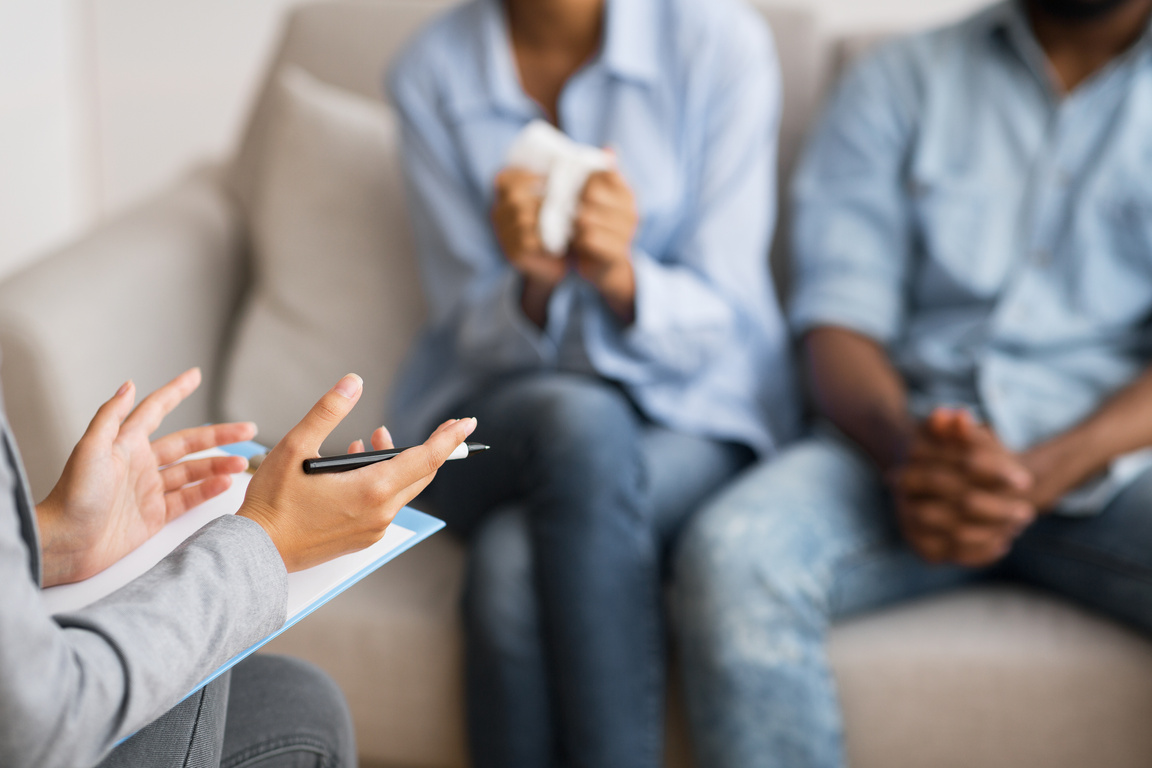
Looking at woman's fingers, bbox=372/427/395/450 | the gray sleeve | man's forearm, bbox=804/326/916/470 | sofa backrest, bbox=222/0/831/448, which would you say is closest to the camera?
the gray sleeve

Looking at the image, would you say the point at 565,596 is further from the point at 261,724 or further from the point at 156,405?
the point at 156,405

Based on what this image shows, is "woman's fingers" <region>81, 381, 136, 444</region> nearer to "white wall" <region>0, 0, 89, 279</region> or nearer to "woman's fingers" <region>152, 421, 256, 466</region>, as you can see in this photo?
"woman's fingers" <region>152, 421, 256, 466</region>

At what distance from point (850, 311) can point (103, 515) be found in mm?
781

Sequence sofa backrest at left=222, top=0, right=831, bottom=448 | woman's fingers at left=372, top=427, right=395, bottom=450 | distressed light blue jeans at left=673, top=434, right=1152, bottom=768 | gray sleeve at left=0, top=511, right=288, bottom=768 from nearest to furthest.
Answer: gray sleeve at left=0, top=511, right=288, bottom=768 → woman's fingers at left=372, top=427, right=395, bottom=450 → distressed light blue jeans at left=673, top=434, right=1152, bottom=768 → sofa backrest at left=222, top=0, right=831, bottom=448

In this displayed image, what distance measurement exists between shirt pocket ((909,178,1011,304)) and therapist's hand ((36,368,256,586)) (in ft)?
2.52

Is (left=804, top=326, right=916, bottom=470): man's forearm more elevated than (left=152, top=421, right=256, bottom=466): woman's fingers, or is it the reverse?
→ (left=152, top=421, right=256, bottom=466): woman's fingers

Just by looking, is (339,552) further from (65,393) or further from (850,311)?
(850,311)

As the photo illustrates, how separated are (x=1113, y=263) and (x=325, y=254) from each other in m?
0.84

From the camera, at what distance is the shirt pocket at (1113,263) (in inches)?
37.2

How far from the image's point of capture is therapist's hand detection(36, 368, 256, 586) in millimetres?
430

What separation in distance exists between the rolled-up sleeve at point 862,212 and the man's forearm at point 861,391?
0.07 ft

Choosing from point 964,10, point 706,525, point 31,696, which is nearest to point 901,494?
point 706,525

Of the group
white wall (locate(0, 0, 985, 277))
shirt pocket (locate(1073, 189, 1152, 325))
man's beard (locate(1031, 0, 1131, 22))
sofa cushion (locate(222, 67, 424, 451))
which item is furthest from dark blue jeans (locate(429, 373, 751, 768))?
white wall (locate(0, 0, 985, 277))

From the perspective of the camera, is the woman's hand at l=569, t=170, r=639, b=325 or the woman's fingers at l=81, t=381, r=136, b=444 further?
the woman's hand at l=569, t=170, r=639, b=325
